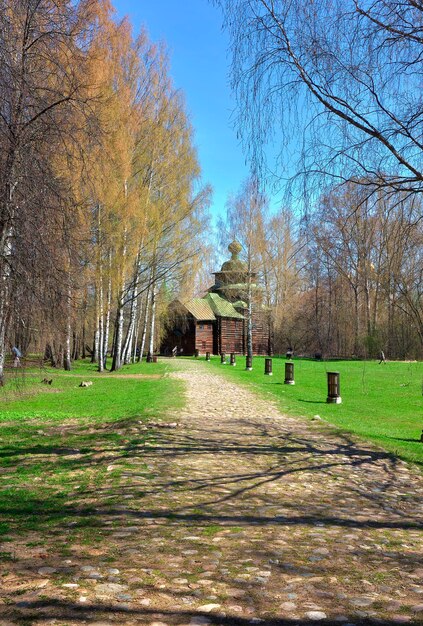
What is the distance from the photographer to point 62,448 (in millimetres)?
7891

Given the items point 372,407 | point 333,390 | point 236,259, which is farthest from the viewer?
point 236,259

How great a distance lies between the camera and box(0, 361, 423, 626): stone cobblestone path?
2887 mm

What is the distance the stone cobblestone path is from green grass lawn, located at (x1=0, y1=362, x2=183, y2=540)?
1.18ft

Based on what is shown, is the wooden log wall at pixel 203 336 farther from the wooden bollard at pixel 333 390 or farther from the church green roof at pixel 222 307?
the wooden bollard at pixel 333 390

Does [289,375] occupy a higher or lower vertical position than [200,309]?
lower

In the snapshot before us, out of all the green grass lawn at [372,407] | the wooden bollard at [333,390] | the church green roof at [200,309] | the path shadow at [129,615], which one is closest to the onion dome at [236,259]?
the green grass lawn at [372,407]

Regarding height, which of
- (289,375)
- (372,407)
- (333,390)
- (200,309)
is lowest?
(372,407)

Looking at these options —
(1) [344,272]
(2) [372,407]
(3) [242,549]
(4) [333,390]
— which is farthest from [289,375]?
(1) [344,272]

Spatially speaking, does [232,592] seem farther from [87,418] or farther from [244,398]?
[244,398]

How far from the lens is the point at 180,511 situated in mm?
4785

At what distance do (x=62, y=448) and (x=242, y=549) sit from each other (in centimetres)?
469

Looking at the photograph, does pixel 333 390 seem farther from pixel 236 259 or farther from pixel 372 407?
pixel 236 259

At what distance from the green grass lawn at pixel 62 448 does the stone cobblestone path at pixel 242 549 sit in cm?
36

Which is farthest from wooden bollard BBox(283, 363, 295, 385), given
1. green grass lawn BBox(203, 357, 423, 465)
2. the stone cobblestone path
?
the stone cobblestone path
